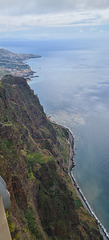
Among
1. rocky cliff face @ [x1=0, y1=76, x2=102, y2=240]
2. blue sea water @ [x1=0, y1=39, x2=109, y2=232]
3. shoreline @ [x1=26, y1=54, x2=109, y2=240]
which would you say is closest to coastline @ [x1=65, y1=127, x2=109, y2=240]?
shoreline @ [x1=26, y1=54, x2=109, y2=240]

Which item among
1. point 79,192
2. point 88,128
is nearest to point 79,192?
point 79,192

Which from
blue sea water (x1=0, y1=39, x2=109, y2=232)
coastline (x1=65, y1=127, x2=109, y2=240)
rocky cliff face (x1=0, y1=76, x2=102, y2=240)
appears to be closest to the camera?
rocky cliff face (x1=0, y1=76, x2=102, y2=240)

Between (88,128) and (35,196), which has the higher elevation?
(88,128)

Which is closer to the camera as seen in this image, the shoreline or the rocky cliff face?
the rocky cliff face

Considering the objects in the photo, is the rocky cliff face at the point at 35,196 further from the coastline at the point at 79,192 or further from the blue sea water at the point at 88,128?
the blue sea water at the point at 88,128

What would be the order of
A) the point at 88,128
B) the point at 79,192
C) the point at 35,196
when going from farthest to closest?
the point at 88,128, the point at 79,192, the point at 35,196

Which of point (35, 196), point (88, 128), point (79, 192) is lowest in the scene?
point (79, 192)

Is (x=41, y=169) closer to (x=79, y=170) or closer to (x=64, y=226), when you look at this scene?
(x=64, y=226)

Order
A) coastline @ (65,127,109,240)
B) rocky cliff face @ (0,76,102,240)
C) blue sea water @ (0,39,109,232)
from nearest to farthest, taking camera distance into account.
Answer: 1. rocky cliff face @ (0,76,102,240)
2. coastline @ (65,127,109,240)
3. blue sea water @ (0,39,109,232)

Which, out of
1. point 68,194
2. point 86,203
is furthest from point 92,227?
point 86,203

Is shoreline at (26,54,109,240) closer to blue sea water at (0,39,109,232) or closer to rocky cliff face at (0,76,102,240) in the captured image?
blue sea water at (0,39,109,232)

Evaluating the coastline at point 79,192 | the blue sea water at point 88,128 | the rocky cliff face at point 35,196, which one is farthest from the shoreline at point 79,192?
the rocky cliff face at point 35,196

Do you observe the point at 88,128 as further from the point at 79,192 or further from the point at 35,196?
the point at 35,196
